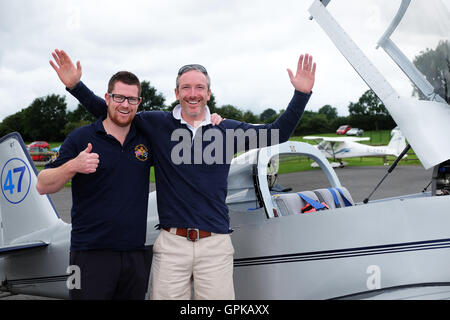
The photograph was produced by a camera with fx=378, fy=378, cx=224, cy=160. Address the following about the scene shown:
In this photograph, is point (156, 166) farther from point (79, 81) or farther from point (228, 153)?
point (79, 81)

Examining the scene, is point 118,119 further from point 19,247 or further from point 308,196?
point 19,247

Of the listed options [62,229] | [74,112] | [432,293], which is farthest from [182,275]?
[74,112]

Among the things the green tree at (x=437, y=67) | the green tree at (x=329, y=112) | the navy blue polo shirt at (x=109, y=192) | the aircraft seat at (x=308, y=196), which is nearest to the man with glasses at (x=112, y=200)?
the navy blue polo shirt at (x=109, y=192)

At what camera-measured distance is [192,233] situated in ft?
6.47

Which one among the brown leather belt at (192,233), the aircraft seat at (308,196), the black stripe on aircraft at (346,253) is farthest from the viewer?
the aircraft seat at (308,196)

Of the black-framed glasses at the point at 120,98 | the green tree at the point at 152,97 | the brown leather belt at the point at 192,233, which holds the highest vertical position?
the green tree at the point at 152,97

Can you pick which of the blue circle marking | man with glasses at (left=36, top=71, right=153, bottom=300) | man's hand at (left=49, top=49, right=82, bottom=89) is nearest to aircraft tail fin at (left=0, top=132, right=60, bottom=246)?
the blue circle marking

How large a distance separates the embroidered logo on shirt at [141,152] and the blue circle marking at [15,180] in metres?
2.25

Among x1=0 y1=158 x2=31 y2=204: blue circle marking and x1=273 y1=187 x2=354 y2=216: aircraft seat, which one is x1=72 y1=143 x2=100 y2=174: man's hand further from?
x1=0 y1=158 x2=31 y2=204: blue circle marking

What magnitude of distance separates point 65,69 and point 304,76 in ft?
4.71

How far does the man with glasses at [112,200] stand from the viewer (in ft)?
6.76

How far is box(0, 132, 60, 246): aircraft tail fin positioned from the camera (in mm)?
3828

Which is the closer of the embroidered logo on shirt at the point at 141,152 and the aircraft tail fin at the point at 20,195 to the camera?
the embroidered logo on shirt at the point at 141,152

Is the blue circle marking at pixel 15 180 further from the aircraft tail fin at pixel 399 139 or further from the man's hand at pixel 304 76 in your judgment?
the aircraft tail fin at pixel 399 139
